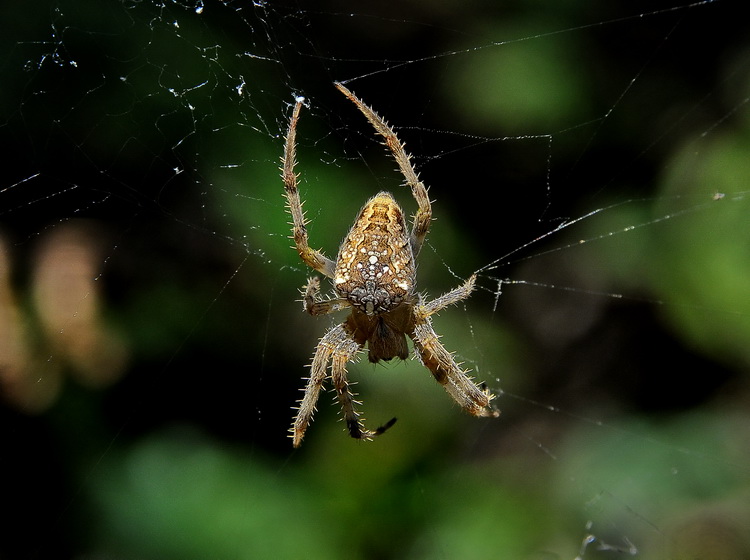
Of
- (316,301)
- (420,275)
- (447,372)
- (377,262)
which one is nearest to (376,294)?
(377,262)

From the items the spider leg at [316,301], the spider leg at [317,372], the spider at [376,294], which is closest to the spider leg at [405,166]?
the spider at [376,294]

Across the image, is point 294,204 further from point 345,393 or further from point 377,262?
point 345,393

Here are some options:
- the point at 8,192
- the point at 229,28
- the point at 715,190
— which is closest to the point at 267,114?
the point at 229,28

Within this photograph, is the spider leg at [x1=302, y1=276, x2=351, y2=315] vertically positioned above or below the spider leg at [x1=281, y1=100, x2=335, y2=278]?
below

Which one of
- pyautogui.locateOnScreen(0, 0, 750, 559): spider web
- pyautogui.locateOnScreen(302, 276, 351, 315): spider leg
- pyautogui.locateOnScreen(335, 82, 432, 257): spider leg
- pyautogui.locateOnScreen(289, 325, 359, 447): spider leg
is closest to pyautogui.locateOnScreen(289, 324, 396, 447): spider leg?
pyautogui.locateOnScreen(289, 325, 359, 447): spider leg

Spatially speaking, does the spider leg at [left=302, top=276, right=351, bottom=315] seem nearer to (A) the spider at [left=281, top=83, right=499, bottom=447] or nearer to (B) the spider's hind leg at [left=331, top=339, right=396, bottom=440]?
(A) the spider at [left=281, top=83, right=499, bottom=447]

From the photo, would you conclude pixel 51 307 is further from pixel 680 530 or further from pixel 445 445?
pixel 680 530

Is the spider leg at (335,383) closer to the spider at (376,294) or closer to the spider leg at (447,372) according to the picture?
the spider at (376,294)
